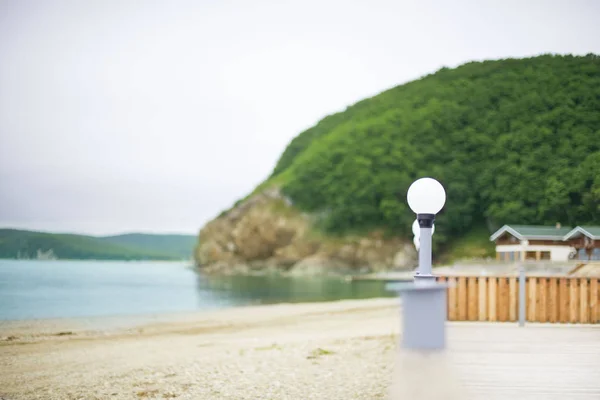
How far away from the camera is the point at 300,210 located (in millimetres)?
111375

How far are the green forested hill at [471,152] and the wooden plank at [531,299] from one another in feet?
220

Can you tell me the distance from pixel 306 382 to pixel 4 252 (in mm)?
33198

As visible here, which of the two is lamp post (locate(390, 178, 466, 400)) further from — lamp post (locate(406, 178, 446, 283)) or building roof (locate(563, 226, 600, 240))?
building roof (locate(563, 226, 600, 240))

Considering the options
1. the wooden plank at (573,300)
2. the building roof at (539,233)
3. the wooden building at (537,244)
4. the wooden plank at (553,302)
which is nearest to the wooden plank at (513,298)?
the wooden plank at (553,302)

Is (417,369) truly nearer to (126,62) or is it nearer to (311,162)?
(126,62)

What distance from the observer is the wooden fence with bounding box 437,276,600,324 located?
10117 millimetres

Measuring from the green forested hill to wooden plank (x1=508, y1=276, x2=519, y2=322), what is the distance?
6722cm

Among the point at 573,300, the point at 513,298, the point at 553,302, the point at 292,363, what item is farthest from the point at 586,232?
the point at 513,298

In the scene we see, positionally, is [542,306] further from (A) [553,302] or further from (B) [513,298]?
(B) [513,298]

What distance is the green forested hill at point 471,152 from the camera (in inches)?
3123

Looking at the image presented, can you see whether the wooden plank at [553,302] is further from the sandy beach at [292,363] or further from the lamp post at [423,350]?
the lamp post at [423,350]

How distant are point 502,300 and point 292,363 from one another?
15.3 feet

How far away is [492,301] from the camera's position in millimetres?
10156

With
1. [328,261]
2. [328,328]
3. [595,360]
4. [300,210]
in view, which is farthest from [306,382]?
[300,210]
